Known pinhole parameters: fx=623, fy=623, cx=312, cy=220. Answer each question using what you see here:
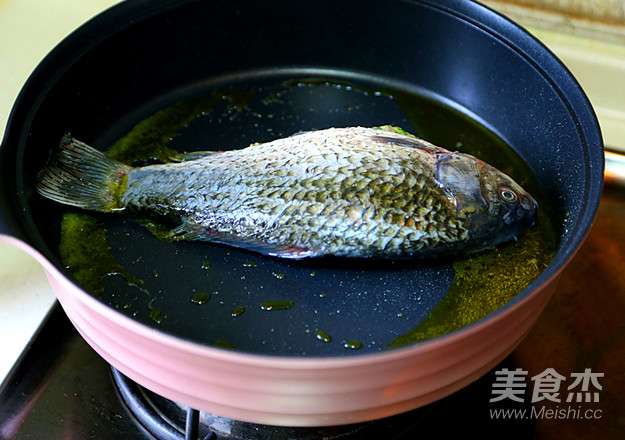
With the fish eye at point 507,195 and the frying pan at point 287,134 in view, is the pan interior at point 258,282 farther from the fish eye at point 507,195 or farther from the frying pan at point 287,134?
the fish eye at point 507,195

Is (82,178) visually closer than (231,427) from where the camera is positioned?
No

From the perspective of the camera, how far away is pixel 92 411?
1097mm

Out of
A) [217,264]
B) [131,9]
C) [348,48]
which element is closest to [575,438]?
[217,264]

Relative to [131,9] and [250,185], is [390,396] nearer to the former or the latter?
[250,185]

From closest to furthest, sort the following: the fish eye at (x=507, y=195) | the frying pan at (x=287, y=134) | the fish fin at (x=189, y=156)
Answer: the frying pan at (x=287, y=134) < the fish eye at (x=507, y=195) < the fish fin at (x=189, y=156)

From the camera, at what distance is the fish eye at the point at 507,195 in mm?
1135

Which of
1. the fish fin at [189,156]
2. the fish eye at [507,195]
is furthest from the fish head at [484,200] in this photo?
the fish fin at [189,156]

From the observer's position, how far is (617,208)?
4.65 feet

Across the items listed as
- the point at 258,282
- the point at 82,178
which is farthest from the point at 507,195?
the point at 82,178

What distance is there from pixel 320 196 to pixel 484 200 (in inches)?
11.7

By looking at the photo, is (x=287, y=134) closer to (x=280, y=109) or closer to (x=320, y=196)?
(x=280, y=109)

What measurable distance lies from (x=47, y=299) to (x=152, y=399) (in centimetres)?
35

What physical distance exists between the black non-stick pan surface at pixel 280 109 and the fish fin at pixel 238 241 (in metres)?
0.02

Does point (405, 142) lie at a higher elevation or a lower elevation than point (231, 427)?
higher
